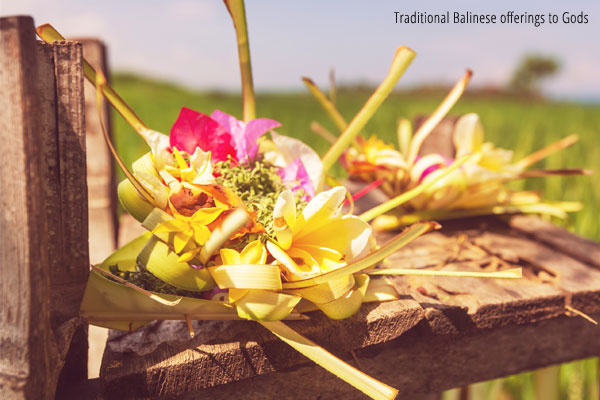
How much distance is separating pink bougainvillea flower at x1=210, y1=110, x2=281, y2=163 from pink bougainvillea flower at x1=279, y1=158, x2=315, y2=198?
0.19 feet

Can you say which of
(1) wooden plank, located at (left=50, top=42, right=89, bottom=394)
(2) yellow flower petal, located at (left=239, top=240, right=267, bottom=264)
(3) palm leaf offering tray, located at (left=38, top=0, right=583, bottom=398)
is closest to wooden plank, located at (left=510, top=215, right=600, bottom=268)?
(3) palm leaf offering tray, located at (left=38, top=0, right=583, bottom=398)

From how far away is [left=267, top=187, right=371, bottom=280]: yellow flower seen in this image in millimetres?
550

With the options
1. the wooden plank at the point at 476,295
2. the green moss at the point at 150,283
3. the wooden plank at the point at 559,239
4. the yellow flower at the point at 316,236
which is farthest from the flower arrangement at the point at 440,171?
the green moss at the point at 150,283

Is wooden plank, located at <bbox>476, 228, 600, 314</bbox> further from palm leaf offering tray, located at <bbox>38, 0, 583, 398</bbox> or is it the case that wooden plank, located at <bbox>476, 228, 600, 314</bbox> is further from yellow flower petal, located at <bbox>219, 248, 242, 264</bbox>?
yellow flower petal, located at <bbox>219, 248, 242, 264</bbox>

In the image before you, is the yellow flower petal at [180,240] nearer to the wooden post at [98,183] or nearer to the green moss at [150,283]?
the green moss at [150,283]

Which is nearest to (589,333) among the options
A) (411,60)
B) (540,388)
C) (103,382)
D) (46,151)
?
(411,60)

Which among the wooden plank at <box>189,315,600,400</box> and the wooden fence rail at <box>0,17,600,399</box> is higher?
the wooden fence rail at <box>0,17,600,399</box>

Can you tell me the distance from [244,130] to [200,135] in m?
0.07

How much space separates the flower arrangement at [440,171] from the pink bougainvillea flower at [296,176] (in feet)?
0.88

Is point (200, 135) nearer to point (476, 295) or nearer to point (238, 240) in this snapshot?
point (238, 240)

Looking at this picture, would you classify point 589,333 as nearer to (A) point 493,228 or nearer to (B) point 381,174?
(A) point 493,228

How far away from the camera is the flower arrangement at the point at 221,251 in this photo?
54 centimetres

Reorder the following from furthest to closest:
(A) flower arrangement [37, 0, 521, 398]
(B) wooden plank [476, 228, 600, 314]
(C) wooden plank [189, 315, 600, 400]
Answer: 1. (B) wooden plank [476, 228, 600, 314]
2. (C) wooden plank [189, 315, 600, 400]
3. (A) flower arrangement [37, 0, 521, 398]

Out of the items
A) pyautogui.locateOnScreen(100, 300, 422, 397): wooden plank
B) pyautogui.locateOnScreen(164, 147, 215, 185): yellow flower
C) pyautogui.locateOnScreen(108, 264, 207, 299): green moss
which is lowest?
pyautogui.locateOnScreen(100, 300, 422, 397): wooden plank
